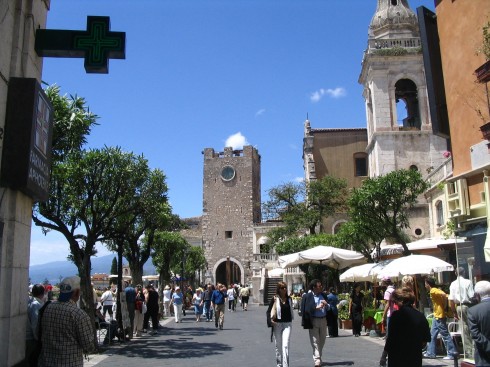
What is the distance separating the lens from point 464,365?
325 inches

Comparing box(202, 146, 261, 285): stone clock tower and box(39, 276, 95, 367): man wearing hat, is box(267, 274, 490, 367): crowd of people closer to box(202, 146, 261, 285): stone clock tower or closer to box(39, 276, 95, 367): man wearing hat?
box(39, 276, 95, 367): man wearing hat

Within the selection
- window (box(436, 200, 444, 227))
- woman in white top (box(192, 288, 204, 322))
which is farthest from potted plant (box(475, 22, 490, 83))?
woman in white top (box(192, 288, 204, 322))

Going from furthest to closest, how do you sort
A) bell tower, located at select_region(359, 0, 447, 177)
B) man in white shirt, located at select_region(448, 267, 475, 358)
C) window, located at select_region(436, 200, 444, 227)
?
bell tower, located at select_region(359, 0, 447, 177) < window, located at select_region(436, 200, 444, 227) < man in white shirt, located at select_region(448, 267, 475, 358)

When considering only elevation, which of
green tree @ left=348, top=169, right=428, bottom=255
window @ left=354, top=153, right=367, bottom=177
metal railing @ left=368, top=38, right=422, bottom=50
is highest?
metal railing @ left=368, top=38, right=422, bottom=50

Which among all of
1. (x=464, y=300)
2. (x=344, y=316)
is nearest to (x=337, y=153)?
(x=344, y=316)

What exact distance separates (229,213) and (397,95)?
29378mm

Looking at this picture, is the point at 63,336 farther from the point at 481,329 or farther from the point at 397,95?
the point at 397,95

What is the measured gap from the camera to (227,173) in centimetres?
6159

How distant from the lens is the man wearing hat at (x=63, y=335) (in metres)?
4.80

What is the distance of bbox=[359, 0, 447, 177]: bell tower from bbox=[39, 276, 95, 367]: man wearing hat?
97.5 ft

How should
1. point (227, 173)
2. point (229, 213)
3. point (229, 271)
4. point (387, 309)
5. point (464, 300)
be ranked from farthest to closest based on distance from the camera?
point (227, 173), point (229, 213), point (229, 271), point (387, 309), point (464, 300)

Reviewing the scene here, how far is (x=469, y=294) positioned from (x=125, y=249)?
16997 millimetres

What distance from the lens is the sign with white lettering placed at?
5.35 metres

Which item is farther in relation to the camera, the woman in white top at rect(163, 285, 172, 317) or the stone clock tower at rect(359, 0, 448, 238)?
the stone clock tower at rect(359, 0, 448, 238)
